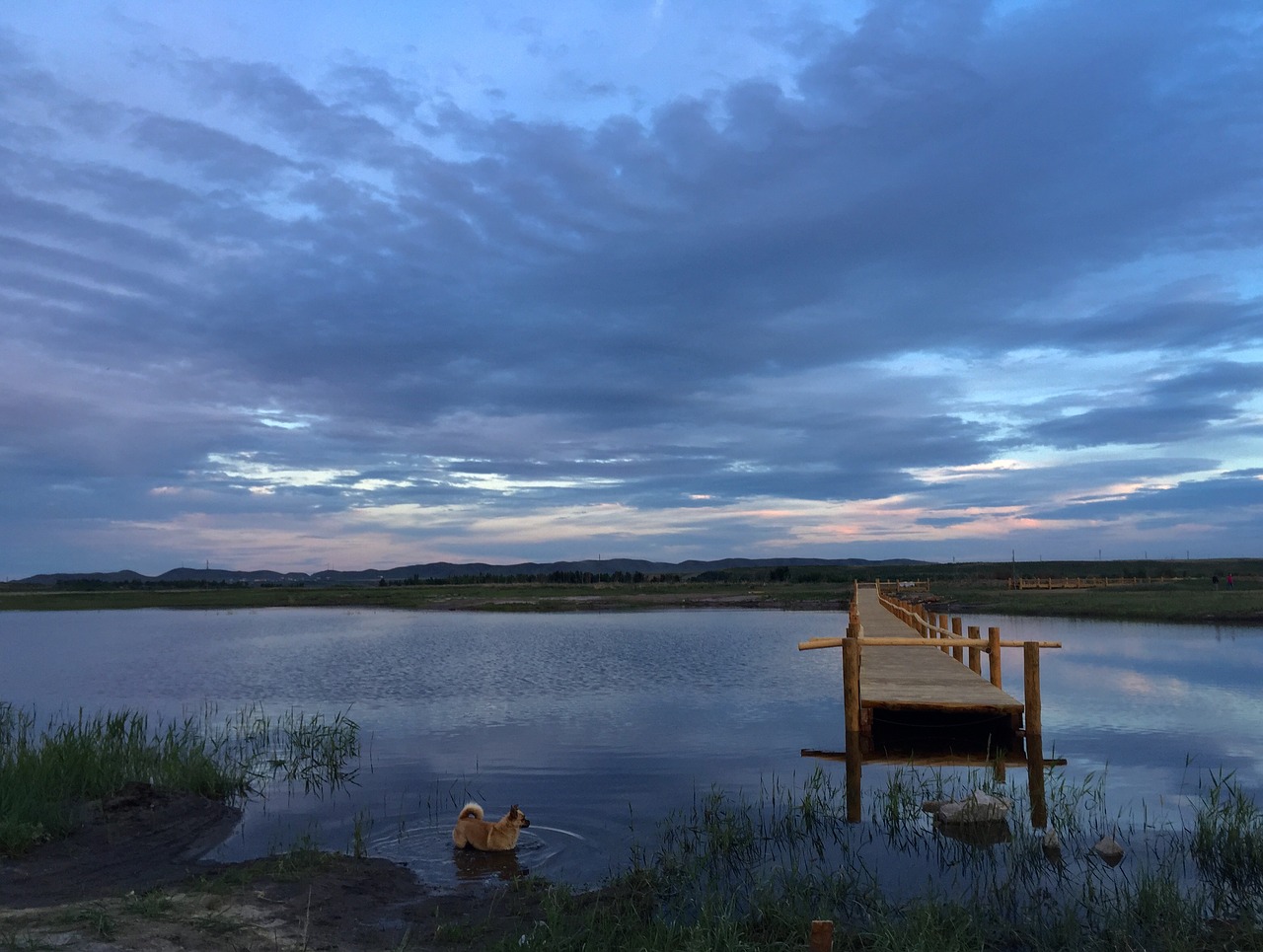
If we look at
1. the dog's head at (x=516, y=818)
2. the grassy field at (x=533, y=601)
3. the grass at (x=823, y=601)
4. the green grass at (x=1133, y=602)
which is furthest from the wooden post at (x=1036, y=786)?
the grassy field at (x=533, y=601)

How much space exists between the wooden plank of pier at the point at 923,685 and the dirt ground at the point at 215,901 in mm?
8030

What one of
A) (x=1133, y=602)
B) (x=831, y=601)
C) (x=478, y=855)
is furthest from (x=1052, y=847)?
(x=831, y=601)

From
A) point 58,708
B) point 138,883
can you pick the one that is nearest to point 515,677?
point 58,708

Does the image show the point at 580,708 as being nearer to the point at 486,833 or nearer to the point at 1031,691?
the point at 486,833

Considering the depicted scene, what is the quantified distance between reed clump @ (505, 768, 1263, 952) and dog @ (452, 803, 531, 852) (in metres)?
1.92

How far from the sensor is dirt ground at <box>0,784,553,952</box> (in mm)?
8141

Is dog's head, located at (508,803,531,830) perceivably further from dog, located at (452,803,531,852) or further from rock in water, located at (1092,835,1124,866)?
rock in water, located at (1092,835,1124,866)

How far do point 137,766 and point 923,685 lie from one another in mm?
15155

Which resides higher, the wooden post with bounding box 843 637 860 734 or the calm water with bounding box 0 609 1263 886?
the wooden post with bounding box 843 637 860 734

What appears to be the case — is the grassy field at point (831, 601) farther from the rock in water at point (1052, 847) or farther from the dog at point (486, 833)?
the dog at point (486, 833)

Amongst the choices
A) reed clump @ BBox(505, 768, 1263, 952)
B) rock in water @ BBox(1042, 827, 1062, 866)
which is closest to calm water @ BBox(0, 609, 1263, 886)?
reed clump @ BBox(505, 768, 1263, 952)

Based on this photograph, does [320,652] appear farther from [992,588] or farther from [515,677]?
[992,588]

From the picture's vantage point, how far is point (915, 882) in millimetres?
11094

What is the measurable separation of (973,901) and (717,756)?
9.94m
